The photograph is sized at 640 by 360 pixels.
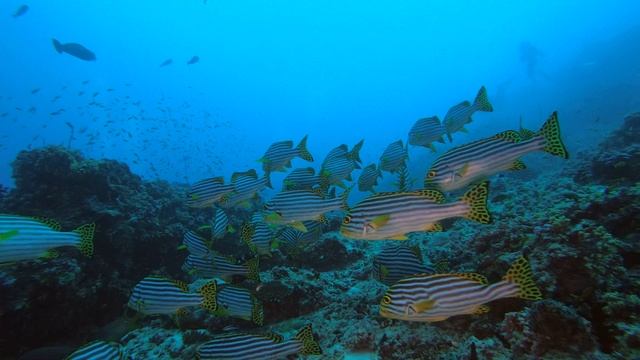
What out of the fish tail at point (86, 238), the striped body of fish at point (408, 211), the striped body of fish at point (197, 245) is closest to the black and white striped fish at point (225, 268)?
the striped body of fish at point (197, 245)

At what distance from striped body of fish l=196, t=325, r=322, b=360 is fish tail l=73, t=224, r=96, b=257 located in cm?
242

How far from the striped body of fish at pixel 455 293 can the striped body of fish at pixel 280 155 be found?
533 cm

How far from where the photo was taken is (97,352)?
4.18m

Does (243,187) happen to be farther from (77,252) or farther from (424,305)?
(424,305)

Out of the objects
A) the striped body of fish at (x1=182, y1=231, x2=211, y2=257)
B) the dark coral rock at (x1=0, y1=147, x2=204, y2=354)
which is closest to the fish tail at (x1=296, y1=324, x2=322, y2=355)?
the striped body of fish at (x1=182, y1=231, x2=211, y2=257)

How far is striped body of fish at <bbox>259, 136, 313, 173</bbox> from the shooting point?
8.32m

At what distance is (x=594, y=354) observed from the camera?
3.31 meters

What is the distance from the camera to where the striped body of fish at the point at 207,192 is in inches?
288

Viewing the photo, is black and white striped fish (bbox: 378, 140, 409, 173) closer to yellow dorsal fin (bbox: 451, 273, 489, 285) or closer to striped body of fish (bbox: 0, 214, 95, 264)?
yellow dorsal fin (bbox: 451, 273, 489, 285)

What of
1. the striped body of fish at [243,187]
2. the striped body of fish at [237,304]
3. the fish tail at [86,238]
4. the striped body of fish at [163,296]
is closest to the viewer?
the striped body of fish at [163,296]

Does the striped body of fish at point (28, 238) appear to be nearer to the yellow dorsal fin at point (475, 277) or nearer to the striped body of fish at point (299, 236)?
the striped body of fish at point (299, 236)

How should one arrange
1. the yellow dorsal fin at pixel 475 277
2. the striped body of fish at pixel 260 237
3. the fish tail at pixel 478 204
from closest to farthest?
the yellow dorsal fin at pixel 475 277 < the fish tail at pixel 478 204 < the striped body of fish at pixel 260 237

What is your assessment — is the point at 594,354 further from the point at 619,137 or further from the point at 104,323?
the point at 619,137

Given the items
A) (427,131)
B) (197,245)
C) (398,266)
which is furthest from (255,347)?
(427,131)
